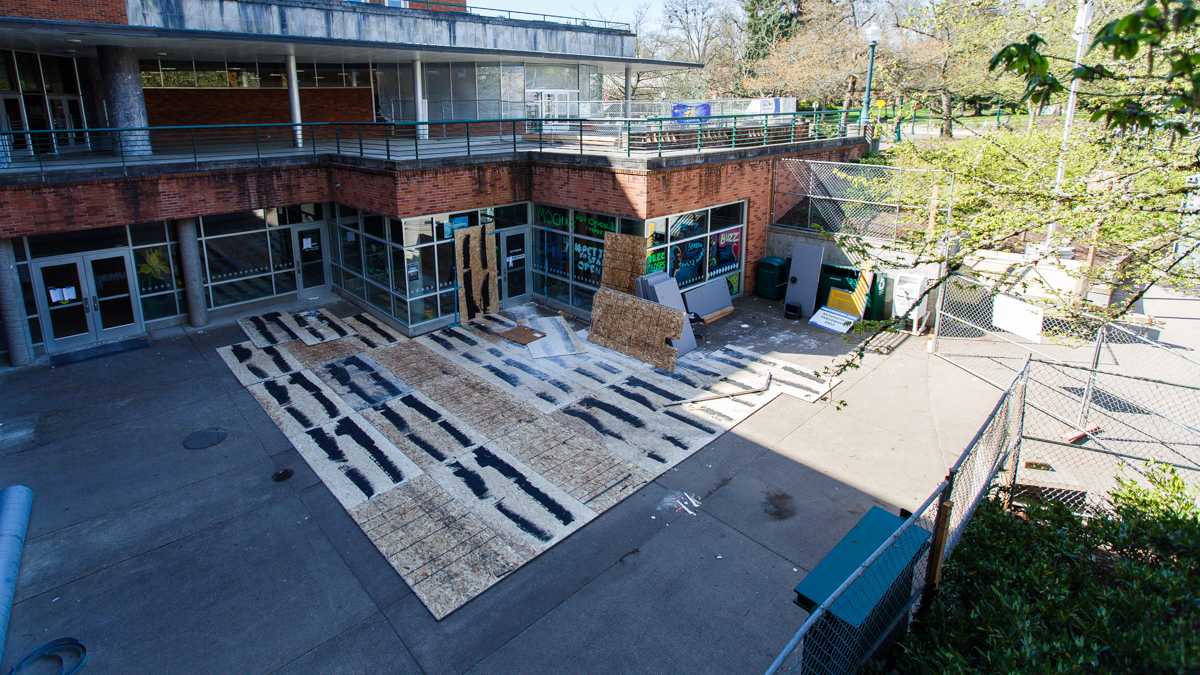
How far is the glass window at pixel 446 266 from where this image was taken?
54.3 ft

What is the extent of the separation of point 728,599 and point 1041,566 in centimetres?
357

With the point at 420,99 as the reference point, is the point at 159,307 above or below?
below

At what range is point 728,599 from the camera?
26.5ft

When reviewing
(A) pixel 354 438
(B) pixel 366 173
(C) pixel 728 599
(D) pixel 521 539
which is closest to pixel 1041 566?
(C) pixel 728 599

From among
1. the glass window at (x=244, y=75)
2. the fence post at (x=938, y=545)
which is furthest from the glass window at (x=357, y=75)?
the fence post at (x=938, y=545)

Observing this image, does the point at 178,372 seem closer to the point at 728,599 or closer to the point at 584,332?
the point at 584,332

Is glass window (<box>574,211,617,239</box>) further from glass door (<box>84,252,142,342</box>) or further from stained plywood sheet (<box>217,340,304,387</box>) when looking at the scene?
glass door (<box>84,252,142,342</box>)

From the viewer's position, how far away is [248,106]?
72.7ft

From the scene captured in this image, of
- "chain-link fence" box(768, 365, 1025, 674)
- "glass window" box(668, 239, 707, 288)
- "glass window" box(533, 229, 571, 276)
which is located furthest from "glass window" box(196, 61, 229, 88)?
"chain-link fence" box(768, 365, 1025, 674)

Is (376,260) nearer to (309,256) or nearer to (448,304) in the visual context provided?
(448,304)

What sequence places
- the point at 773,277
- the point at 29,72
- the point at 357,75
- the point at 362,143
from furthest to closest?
the point at 357,75 < the point at 362,143 < the point at 773,277 < the point at 29,72

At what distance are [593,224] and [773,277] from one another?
5.38 m

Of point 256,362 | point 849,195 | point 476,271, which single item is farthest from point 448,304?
point 849,195

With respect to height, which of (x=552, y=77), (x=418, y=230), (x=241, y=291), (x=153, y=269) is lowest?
(x=241, y=291)
